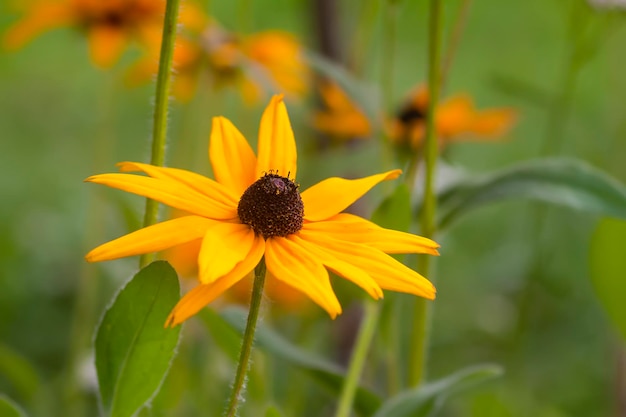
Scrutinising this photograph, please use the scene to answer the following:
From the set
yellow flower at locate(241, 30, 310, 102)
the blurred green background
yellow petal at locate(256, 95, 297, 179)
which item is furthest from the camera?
yellow flower at locate(241, 30, 310, 102)

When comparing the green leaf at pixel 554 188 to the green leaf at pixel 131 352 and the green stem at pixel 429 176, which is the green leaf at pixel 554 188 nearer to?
the green stem at pixel 429 176

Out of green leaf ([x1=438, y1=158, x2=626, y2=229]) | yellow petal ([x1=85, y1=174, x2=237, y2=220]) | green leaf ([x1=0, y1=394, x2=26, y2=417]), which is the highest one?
green leaf ([x1=438, y1=158, x2=626, y2=229])

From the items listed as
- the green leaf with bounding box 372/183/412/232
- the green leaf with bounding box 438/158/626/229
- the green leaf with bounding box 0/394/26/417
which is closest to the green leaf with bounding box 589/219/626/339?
the green leaf with bounding box 438/158/626/229

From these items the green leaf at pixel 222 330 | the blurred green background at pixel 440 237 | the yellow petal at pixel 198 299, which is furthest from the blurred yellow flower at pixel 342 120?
the yellow petal at pixel 198 299

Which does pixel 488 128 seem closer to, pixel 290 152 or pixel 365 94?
pixel 365 94

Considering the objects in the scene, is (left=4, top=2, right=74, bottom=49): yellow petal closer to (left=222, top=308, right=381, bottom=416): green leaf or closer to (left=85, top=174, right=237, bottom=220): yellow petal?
(left=222, top=308, right=381, bottom=416): green leaf

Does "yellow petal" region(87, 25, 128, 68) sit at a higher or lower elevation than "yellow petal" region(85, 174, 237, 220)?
higher

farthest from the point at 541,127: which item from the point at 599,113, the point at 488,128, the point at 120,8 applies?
the point at 120,8
